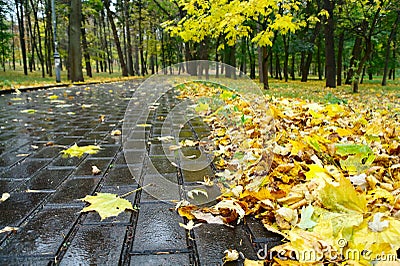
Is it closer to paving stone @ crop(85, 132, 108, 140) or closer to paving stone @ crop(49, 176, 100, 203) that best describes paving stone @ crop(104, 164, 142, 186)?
paving stone @ crop(49, 176, 100, 203)

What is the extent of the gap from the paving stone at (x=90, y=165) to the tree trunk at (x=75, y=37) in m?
10.9

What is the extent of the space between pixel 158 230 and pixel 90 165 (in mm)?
1145

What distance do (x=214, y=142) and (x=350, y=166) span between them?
1.36m

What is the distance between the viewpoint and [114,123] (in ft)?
13.5

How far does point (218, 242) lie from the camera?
1.28 m

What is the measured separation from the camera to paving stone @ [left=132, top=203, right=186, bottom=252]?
125 cm

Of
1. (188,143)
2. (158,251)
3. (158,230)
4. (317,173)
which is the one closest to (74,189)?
(158,230)

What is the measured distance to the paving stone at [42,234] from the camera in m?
1.21

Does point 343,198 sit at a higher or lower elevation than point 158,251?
higher

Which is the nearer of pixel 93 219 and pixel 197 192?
pixel 93 219

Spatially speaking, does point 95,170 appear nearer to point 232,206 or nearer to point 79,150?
point 79,150

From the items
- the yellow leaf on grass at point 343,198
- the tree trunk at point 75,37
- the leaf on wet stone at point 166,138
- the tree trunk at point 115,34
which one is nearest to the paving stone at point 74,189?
the leaf on wet stone at point 166,138

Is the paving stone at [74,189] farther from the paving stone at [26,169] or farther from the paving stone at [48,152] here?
the paving stone at [48,152]

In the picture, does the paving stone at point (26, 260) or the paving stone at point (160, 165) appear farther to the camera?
the paving stone at point (160, 165)
